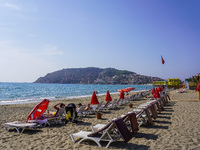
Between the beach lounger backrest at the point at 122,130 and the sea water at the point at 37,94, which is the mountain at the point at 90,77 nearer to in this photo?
the sea water at the point at 37,94

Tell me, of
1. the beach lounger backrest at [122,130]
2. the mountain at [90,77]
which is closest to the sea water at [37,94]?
the beach lounger backrest at [122,130]

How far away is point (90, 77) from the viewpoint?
157 m

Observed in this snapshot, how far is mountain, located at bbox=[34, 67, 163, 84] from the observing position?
504ft

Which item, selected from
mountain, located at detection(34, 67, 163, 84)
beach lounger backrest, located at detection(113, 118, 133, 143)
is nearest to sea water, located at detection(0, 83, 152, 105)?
beach lounger backrest, located at detection(113, 118, 133, 143)

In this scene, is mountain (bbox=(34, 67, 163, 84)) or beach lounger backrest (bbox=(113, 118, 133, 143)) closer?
beach lounger backrest (bbox=(113, 118, 133, 143))

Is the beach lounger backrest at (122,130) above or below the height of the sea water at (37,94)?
Answer: above

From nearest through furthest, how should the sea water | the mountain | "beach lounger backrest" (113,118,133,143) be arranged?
"beach lounger backrest" (113,118,133,143) < the sea water < the mountain

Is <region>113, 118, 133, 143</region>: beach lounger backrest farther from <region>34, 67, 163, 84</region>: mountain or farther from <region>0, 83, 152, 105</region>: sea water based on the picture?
<region>34, 67, 163, 84</region>: mountain

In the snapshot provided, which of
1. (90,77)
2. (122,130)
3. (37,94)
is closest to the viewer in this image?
(122,130)

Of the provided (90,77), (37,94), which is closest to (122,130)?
(37,94)

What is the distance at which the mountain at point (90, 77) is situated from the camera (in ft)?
504

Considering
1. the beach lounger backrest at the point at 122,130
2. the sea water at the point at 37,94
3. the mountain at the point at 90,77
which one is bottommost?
the sea water at the point at 37,94

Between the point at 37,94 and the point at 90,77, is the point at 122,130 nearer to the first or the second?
the point at 37,94

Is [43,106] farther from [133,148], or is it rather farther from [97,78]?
[97,78]
